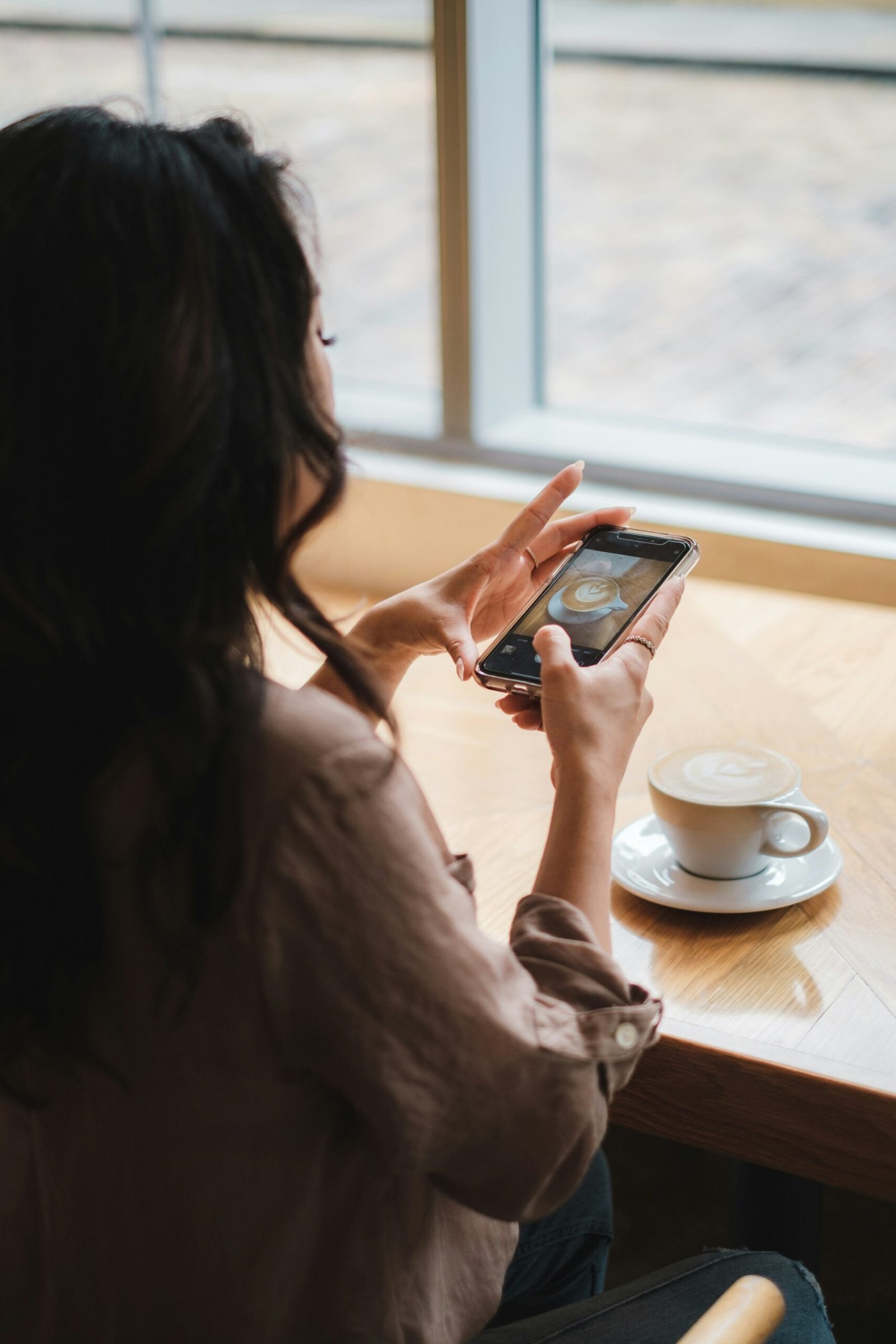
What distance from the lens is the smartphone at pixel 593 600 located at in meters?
0.89

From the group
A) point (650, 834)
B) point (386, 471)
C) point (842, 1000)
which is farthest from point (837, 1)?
point (842, 1000)

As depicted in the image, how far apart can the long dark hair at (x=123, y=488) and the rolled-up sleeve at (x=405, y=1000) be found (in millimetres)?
37

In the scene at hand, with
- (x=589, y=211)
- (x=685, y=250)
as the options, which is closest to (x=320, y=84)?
(x=589, y=211)

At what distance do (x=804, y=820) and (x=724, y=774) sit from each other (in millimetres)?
61

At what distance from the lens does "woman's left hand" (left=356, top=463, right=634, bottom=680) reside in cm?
99

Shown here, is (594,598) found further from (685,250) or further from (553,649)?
(685,250)

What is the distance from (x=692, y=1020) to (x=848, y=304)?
2418 millimetres

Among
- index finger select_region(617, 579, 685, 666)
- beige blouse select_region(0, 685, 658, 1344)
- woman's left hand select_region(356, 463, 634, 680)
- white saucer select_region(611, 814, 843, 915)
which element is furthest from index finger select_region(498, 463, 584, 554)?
beige blouse select_region(0, 685, 658, 1344)

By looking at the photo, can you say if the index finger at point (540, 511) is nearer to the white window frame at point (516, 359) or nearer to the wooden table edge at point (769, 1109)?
the wooden table edge at point (769, 1109)

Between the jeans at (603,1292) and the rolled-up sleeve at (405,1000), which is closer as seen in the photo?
the rolled-up sleeve at (405,1000)

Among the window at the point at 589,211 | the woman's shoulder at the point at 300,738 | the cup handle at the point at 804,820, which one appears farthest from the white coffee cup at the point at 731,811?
the window at the point at 589,211

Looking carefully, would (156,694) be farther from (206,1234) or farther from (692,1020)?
(692,1020)

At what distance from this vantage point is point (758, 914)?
88 cm

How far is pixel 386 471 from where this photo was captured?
6.01 feet
